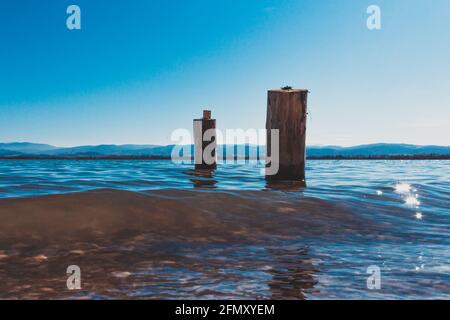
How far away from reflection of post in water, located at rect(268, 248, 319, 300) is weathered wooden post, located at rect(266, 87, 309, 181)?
16.2ft

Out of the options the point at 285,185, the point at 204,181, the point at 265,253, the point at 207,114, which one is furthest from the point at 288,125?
the point at 207,114

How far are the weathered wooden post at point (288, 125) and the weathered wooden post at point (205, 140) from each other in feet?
17.1

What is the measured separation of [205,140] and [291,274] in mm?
11411

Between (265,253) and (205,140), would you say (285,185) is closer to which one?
(265,253)

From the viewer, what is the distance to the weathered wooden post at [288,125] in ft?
30.6

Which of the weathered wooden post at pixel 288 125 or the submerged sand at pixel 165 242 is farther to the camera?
the weathered wooden post at pixel 288 125

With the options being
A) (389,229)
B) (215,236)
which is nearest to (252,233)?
(215,236)

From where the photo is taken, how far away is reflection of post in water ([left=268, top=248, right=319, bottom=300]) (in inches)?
126

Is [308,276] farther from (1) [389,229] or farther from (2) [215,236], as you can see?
(1) [389,229]

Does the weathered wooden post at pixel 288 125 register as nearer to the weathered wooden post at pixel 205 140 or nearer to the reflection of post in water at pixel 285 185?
the reflection of post in water at pixel 285 185

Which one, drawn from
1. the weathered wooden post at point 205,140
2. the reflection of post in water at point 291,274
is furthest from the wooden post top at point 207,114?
the reflection of post in water at point 291,274

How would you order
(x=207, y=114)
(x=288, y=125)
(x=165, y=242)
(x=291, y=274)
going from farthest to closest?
(x=207, y=114)
(x=288, y=125)
(x=165, y=242)
(x=291, y=274)

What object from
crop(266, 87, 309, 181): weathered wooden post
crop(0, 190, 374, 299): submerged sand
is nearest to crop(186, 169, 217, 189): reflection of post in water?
crop(0, 190, 374, 299): submerged sand

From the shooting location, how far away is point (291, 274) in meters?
3.75
